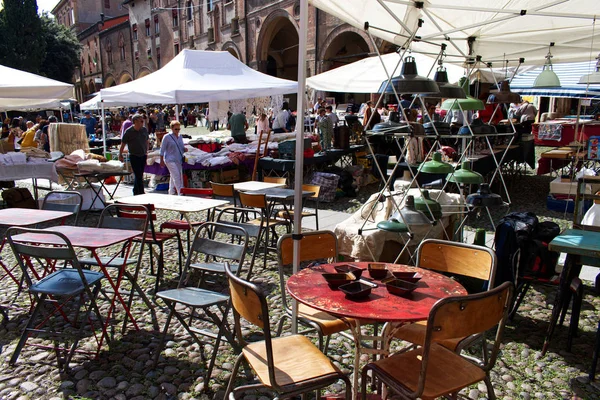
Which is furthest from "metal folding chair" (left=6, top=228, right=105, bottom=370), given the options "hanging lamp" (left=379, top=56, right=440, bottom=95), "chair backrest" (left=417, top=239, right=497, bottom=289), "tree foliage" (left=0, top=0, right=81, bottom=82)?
"tree foliage" (left=0, top=0, right=81, bottom=82)

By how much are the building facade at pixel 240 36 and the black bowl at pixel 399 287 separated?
63.0ft

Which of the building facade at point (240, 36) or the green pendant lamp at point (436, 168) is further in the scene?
the building facade at point (240, 36)

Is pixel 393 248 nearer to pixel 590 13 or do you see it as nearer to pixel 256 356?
pixel 256 356

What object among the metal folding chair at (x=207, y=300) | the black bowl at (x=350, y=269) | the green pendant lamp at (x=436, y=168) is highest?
the green pendant lamp at (x=436, y=168)

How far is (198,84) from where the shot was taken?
9.80 meters

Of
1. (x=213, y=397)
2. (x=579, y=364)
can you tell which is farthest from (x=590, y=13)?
(x=213, y=397)

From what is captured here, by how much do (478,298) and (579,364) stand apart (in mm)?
1961

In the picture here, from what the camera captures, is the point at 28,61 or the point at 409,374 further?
the point at 28,61

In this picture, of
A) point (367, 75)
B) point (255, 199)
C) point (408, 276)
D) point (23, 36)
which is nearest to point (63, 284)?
point (255, 199)

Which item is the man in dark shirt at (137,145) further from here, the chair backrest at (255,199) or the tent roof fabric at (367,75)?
the tent roof fabric at (367,75)

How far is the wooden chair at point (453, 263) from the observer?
286 cm

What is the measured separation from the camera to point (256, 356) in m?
2.51

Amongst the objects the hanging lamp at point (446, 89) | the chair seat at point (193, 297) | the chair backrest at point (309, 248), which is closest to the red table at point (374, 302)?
the chair backrest at point (309, 248)

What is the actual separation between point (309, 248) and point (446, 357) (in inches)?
50.6
